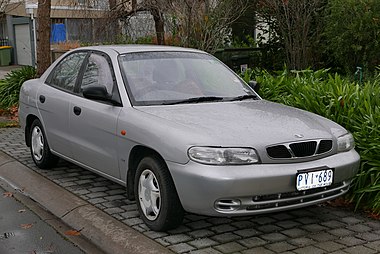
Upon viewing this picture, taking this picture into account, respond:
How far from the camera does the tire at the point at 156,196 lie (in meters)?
4.44

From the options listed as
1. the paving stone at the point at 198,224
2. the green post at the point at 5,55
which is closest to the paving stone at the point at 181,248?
the paving stone at the point at 198,224

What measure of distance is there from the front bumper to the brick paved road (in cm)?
31

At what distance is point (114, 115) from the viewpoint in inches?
203

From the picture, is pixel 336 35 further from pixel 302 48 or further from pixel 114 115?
pixel 114 115

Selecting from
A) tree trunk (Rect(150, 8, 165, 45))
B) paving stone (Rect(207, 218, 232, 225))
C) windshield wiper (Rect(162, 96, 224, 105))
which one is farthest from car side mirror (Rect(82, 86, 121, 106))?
tree trunk (Rect(150, 8, 165, 45))

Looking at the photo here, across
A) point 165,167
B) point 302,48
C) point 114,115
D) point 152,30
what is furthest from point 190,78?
point 152,30

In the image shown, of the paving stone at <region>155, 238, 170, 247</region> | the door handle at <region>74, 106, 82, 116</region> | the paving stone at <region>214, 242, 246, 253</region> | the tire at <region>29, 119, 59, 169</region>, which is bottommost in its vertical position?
the paving stone at <region>214, 242, 246, 253</region>

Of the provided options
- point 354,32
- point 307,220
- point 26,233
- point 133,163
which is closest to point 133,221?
point 133,163

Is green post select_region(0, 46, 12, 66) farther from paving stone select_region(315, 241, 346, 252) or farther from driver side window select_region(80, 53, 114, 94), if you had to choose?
paving stone select_region(315, 241, 346, 252)

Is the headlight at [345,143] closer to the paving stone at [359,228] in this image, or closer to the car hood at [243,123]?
the car hood at [243,123]

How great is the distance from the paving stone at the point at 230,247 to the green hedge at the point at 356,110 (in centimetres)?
149

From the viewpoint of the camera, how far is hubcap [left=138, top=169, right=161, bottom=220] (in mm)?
4617

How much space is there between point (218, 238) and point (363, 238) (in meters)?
1.20

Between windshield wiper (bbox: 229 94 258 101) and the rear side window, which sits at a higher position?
the rear side window
